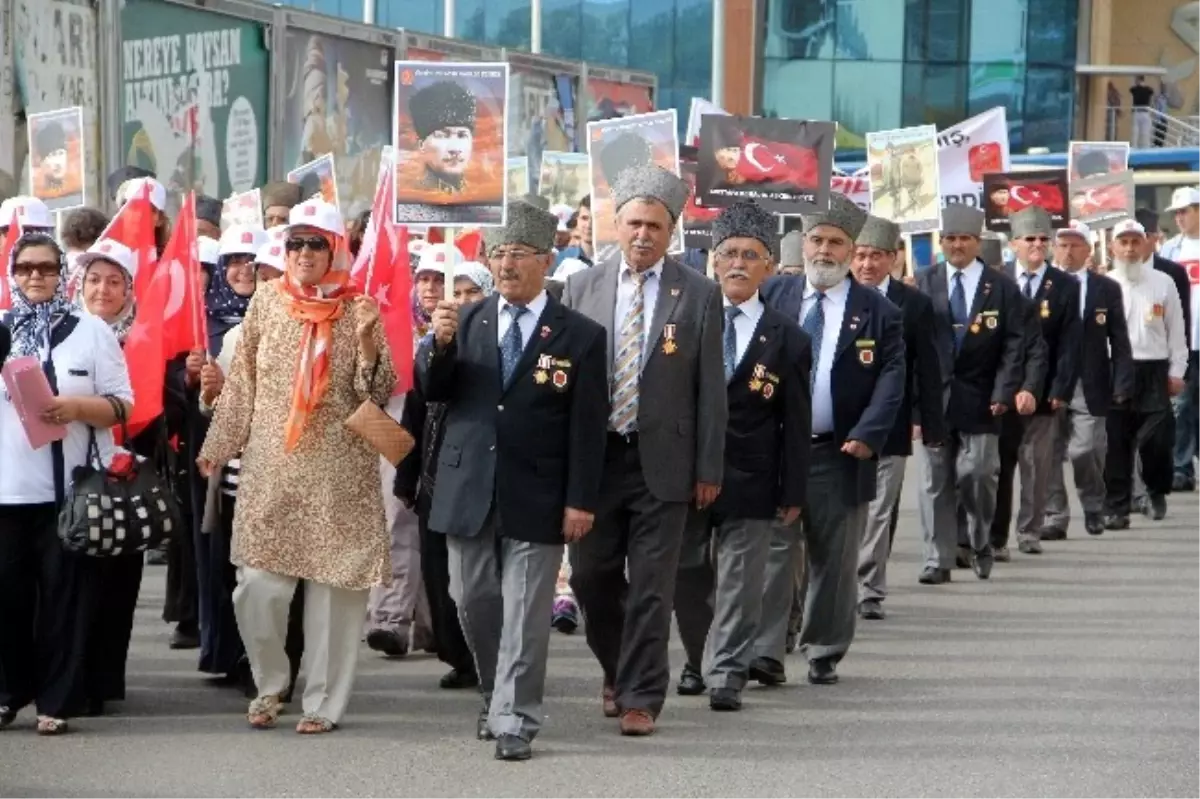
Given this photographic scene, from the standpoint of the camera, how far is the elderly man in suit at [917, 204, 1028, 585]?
16.1 m

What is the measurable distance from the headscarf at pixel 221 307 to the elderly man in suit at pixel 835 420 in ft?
7.65

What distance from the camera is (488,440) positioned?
396 inches

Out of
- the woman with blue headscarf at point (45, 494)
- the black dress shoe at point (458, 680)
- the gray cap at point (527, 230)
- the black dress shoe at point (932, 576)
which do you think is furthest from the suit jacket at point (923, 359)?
the woman with blue headscarf at point (45, 494)

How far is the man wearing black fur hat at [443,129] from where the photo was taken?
11148 mm

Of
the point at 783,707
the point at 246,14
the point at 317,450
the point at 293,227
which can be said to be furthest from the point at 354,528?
the point at 246,14

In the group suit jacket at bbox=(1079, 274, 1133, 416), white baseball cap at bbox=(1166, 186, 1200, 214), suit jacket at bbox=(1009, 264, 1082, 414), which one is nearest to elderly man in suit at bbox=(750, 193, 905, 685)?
suit jacket at bbox=(1009, 264, 1082, 414)

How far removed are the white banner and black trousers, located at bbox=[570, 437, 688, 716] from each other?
39.2 ft

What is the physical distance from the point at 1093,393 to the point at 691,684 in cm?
807

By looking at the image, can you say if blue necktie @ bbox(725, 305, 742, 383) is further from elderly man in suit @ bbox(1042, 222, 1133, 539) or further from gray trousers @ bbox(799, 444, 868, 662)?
elderly man in suit @ bbox(1042, 222, 1133, 539)

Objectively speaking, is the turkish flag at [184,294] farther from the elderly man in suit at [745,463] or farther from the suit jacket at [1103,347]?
the suit jacket at [1103,347]

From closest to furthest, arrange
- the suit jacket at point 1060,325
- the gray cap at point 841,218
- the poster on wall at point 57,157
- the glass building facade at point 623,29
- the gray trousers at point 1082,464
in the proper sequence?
1. the gray cap at point 841,218
2. the poster on wall at point 57,157
3. the suit jacket at point 1060,325
4. the gray trousers at point 1082,464
5. the glass building facade at point 623,29

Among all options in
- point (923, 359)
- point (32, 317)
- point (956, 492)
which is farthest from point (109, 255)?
point (956, 492)

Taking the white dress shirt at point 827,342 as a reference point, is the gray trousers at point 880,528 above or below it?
below

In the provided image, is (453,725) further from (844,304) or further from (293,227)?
(844,304)
